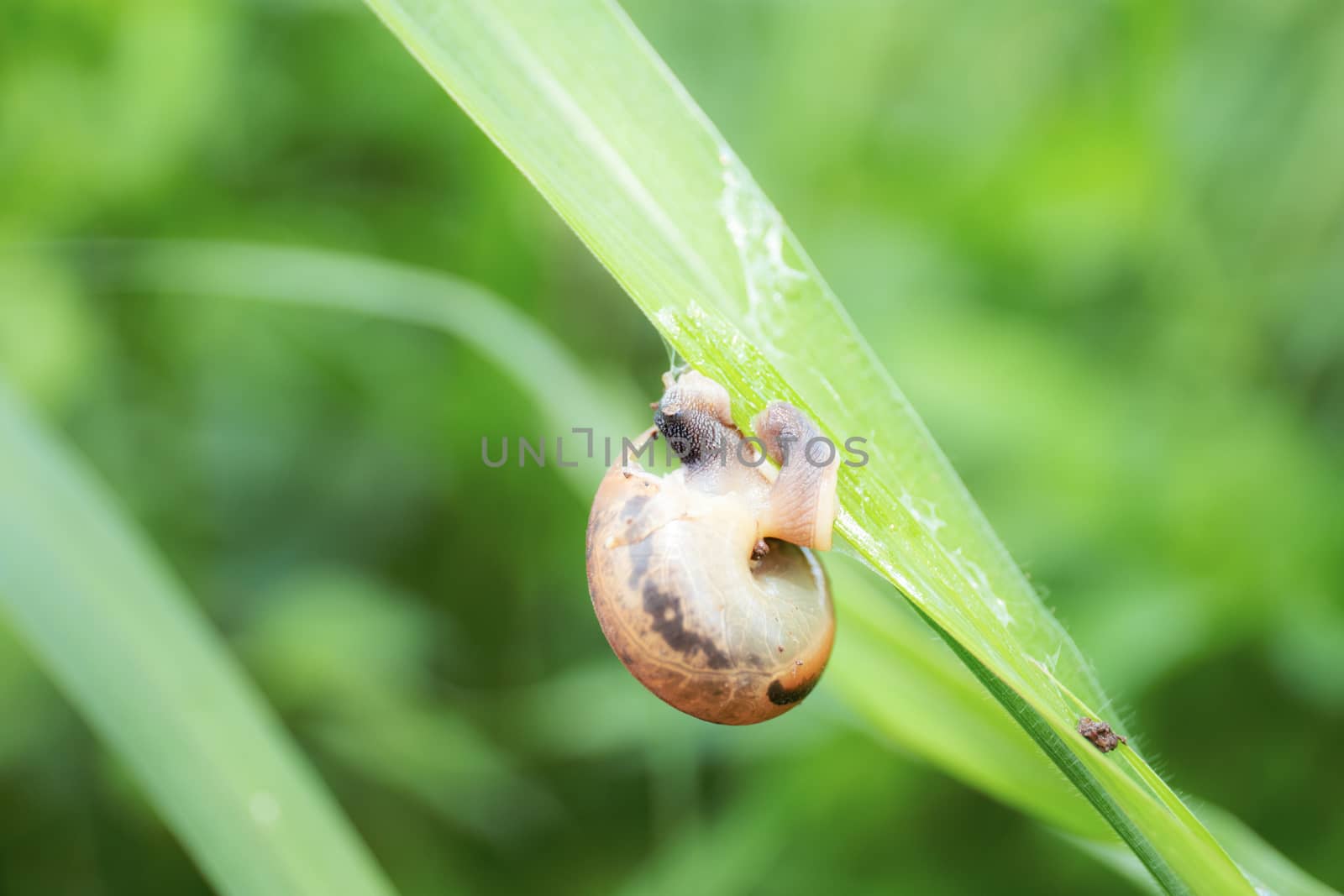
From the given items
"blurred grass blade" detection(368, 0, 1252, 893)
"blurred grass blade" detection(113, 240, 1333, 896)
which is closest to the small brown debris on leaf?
"blurred grass blade" detection(368, 0, 1252, 893)

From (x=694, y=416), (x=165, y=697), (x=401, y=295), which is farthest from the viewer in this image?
(x=401, y=295)

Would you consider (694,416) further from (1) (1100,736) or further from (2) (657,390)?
(2) (657,390)

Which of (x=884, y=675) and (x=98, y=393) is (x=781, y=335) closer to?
(x=884, y=675)

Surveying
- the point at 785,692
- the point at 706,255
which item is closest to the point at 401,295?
the point at 706,255

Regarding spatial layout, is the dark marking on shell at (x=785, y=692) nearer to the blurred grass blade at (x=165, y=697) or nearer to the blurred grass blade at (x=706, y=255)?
the blurred grass blade at (x=706, y=255)

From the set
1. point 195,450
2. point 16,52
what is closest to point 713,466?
point 195,450

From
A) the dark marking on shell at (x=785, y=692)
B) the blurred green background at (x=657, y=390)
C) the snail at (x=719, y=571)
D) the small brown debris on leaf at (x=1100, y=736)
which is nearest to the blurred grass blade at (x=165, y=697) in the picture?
the snail at (x=719, y=571)
